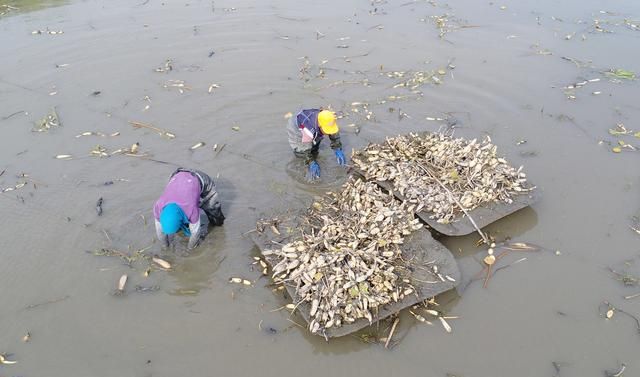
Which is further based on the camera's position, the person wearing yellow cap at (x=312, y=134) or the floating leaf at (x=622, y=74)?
the floating leaf at (x=622, y=74)

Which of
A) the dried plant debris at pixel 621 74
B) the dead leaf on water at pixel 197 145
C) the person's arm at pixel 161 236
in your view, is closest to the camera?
the person's arm at pixel 161 236

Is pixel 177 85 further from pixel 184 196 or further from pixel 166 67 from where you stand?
pixel 184 196

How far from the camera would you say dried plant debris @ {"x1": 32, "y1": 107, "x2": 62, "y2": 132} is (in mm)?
7762

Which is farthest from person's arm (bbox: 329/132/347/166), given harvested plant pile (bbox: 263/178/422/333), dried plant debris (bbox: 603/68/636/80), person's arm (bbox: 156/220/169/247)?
dried plant debris (bbox: 603/68/636/80)

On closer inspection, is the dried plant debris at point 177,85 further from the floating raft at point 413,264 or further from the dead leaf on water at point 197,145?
the floating raft at point 413,264

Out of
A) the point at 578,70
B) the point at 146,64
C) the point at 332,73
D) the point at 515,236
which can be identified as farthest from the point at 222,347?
the point at 578,70

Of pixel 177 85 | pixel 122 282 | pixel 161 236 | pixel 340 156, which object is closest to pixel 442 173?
pixel 340 156

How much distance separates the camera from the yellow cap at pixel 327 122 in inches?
241

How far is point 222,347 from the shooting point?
15.2ft

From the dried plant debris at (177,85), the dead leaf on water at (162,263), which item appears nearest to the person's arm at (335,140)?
the dead leaf on water at (162,263)

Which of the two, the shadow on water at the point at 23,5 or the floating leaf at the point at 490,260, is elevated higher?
the shadow on water at the point at 23,5

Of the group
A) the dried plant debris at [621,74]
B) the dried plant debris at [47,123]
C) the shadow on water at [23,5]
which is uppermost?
the shadow on water at [23,5]

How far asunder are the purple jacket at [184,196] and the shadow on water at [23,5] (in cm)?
1007

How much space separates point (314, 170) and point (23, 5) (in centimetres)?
1088
